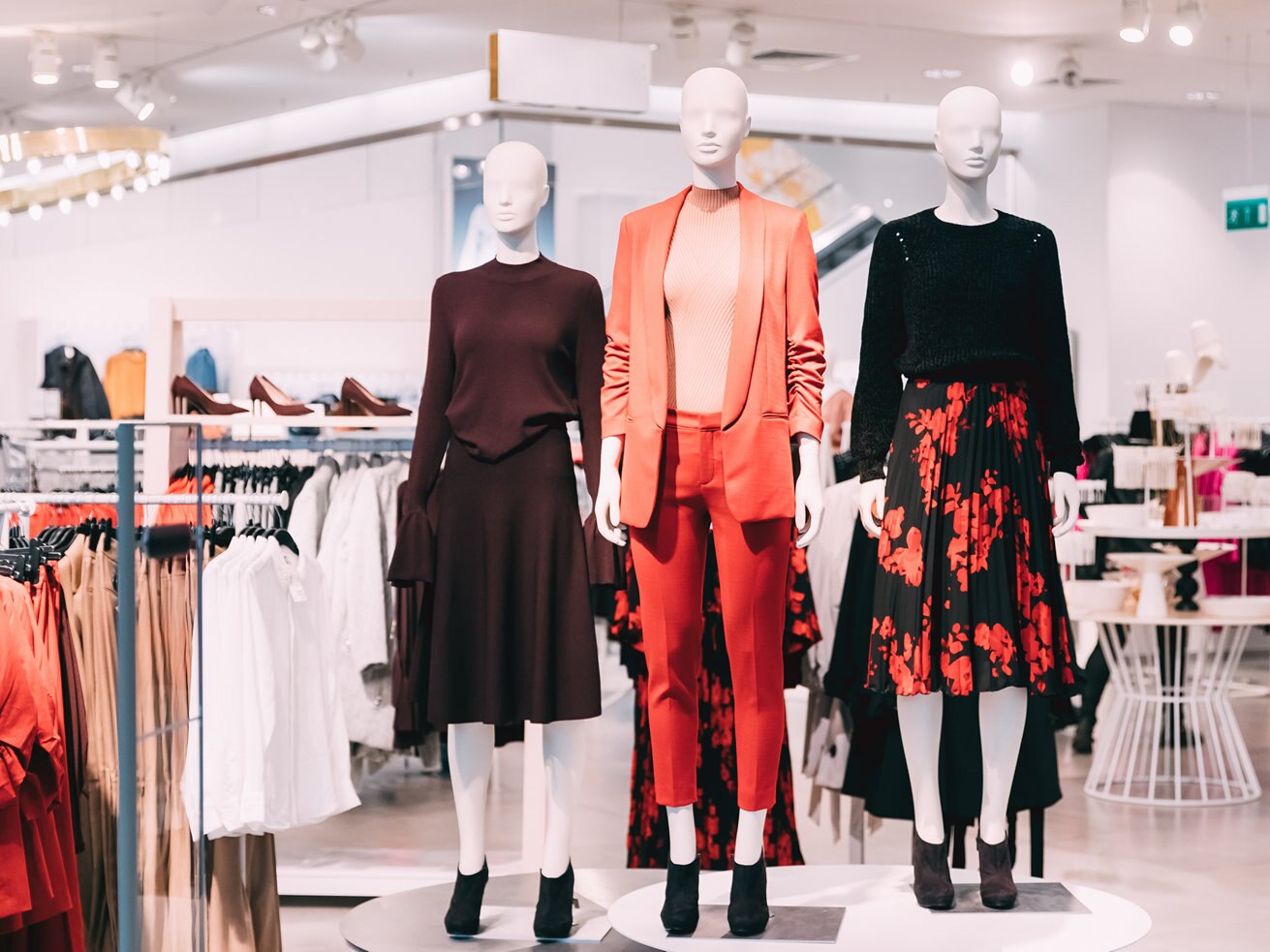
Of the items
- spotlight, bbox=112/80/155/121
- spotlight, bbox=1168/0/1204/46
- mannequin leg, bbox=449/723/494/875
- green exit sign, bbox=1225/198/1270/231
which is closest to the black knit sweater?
mannequin leg, bbox=449/723/494/875

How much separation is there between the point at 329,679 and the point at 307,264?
20.8 ft

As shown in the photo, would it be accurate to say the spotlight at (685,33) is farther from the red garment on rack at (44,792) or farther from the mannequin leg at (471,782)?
the red garment on rack at (44,792)

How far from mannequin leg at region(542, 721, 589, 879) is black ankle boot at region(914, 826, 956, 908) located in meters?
0.68

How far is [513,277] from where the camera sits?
2.94 metres

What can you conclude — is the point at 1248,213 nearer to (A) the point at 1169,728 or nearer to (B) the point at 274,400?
(A) the point at 1169,728

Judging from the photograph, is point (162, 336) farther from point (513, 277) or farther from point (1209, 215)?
point (1209, 215)

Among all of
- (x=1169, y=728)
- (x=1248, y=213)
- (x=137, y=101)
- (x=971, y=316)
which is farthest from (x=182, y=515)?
(x=1248, y=213)

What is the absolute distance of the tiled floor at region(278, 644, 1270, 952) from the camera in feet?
13.4

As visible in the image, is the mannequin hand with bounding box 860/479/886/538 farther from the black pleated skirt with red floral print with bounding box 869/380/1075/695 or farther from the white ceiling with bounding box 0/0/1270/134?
the white ceiling with bounding box 0/0/1270/134

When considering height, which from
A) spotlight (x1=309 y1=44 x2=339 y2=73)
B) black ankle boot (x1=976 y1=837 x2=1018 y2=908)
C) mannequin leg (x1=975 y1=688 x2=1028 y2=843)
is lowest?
black ankle boot (x1=976 y1=837 x2=1018 y2=908)

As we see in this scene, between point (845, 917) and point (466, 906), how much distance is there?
2.44 ft

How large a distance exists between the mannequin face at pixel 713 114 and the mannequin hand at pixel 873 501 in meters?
0.70

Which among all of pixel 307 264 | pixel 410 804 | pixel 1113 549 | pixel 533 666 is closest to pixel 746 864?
pixel 533 666

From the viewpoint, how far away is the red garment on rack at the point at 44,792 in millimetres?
2586
